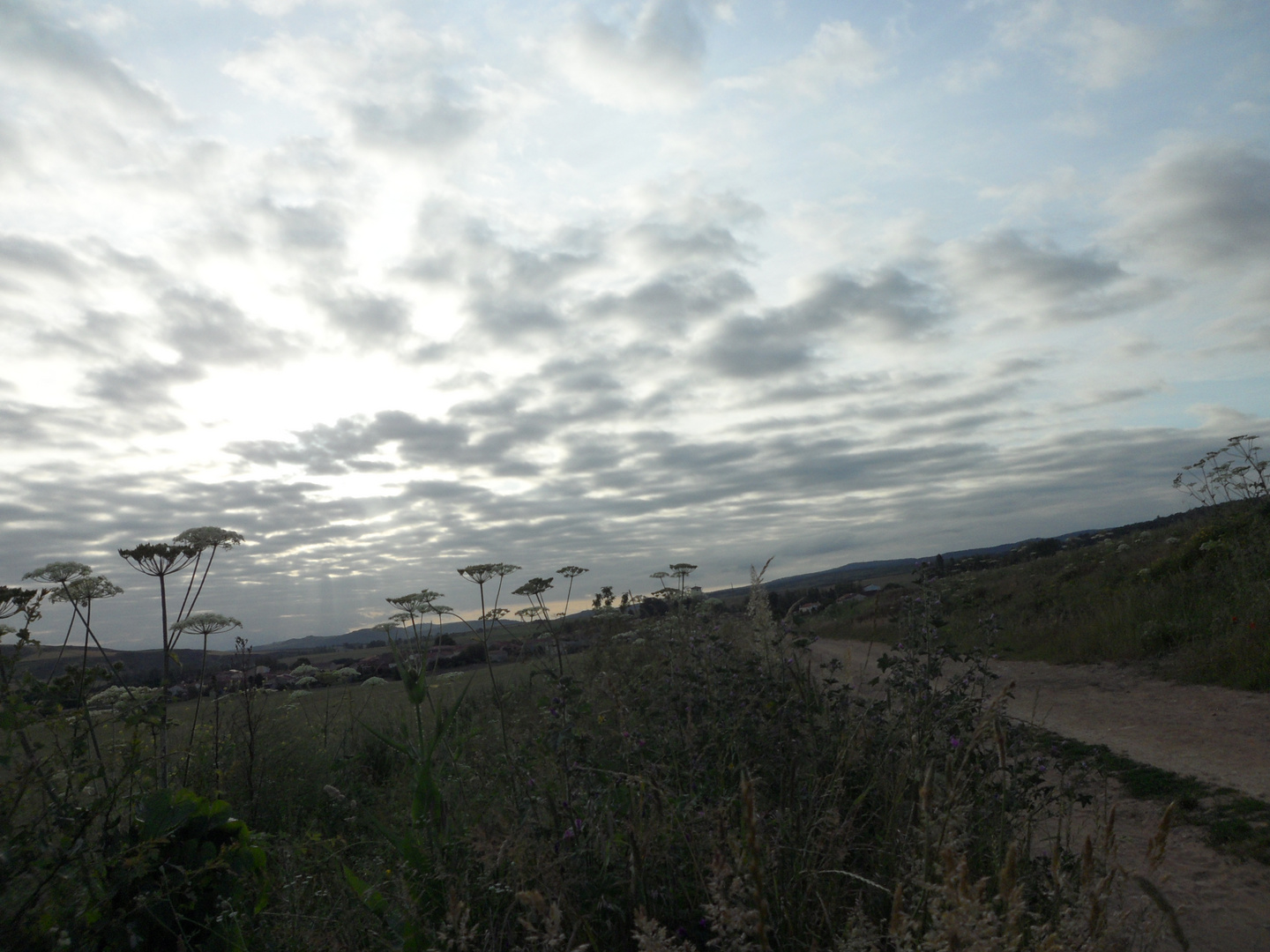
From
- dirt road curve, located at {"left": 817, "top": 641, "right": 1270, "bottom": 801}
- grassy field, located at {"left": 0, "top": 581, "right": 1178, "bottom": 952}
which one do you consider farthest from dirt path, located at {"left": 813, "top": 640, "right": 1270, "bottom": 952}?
grassy field, located at {"left": 0, "top": 581, "right": 1178, "bottom": 952}

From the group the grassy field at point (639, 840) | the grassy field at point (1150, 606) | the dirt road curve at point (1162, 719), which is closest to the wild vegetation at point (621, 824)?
the grassy field at point (639, 840)

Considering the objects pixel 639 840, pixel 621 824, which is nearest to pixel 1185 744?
pixel 621 824

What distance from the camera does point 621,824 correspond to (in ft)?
10.9

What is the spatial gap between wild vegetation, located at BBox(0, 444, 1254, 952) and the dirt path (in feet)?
1.46

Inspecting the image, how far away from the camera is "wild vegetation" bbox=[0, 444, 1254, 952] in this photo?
6.77ft

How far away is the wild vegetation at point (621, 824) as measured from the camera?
2062 millimetres

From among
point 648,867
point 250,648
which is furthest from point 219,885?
point 250,648

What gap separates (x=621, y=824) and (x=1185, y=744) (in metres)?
6.61

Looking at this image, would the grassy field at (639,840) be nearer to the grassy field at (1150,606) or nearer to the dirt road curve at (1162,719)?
the dirt road curve at (1162,719)

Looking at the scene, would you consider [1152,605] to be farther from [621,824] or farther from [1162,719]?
[621,824]

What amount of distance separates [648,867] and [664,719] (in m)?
1.67

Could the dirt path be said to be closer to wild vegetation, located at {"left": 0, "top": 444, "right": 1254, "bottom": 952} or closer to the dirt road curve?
the dirt road curve

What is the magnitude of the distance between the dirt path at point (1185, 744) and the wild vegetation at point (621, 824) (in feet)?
1.46

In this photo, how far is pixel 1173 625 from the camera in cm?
1083
